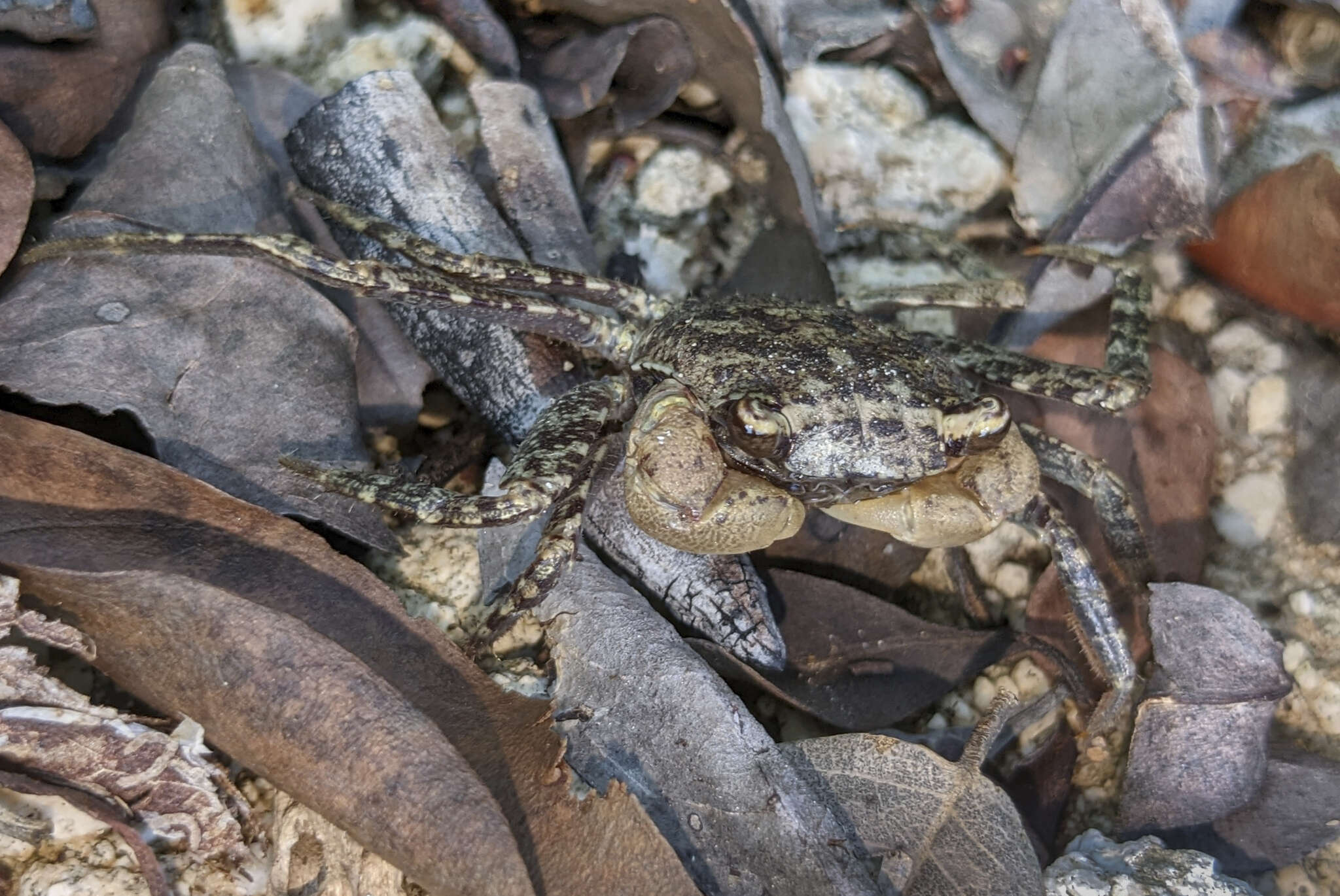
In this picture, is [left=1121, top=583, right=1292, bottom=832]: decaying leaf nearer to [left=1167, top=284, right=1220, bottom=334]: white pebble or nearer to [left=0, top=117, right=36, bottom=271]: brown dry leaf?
[left=1167, top=284, right=1220, bottom=334]: white pebble

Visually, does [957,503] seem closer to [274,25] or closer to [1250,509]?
[1250,509]

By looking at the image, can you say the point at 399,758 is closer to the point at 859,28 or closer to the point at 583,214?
the point at 583,214

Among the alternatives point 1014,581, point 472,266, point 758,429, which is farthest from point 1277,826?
point 472,266

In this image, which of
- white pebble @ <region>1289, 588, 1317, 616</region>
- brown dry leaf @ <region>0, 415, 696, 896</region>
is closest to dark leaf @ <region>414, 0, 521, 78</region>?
brown dry leaf @ <region>0, 415, 696, 896</region>

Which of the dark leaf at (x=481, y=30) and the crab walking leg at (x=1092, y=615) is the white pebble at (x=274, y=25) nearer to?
the dark leaf at (x=481, y=30)

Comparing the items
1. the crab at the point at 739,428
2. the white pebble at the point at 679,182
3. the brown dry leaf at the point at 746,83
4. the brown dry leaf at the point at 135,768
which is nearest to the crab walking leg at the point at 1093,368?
the crab at the point at 739,428

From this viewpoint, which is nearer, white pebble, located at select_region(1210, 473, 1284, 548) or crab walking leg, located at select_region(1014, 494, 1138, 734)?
crab walking leg, located at select_region(1014, 494, 1138, 734)
